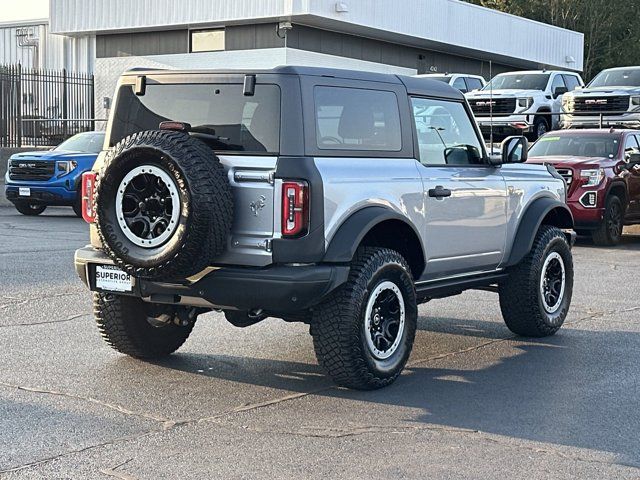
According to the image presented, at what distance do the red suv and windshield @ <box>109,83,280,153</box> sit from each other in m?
10.4

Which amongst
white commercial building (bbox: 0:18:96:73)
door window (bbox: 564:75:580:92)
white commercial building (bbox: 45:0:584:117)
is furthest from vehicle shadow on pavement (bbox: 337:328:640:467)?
white commercial building (bbox: 0:18:96:73)

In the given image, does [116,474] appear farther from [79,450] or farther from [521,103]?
[521,103]

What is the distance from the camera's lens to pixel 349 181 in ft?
22.7

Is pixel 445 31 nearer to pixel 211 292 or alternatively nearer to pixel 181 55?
pixel 181 55

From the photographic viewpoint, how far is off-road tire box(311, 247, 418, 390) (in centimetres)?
683

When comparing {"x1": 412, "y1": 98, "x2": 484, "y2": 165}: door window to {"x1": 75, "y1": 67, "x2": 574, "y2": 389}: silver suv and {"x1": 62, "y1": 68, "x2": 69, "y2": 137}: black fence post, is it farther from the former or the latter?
{"x1": 62, "y1": 68, "x2": 69, "y2": 137}: black fence post

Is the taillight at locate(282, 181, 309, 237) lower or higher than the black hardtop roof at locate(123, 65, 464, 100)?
→ lower

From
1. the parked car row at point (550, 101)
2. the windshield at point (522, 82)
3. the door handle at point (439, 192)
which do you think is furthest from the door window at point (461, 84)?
the door handle at point (439, 192)

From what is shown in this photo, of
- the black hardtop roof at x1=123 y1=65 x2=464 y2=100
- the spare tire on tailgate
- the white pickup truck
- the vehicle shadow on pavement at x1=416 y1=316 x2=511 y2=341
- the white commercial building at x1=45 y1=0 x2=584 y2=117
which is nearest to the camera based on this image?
the spare tire on tailgate

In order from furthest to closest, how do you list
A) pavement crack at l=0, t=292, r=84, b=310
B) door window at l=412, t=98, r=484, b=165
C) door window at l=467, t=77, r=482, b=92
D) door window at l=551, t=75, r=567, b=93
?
door window at l=467, t=77, r=482, b=92, door window at l=551, t=75, r=567, b=93, pavement crack at l=0, t=292, r=84, b=310, door window at l=412, t=98, r=484, b=165

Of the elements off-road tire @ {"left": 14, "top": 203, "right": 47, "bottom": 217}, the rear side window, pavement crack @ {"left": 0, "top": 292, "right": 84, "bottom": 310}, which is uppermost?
the rear side window

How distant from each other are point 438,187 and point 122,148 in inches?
93.3

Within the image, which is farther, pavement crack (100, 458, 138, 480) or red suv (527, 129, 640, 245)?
red suv (527, 129, 640, 245)

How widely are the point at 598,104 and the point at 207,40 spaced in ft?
53.2
